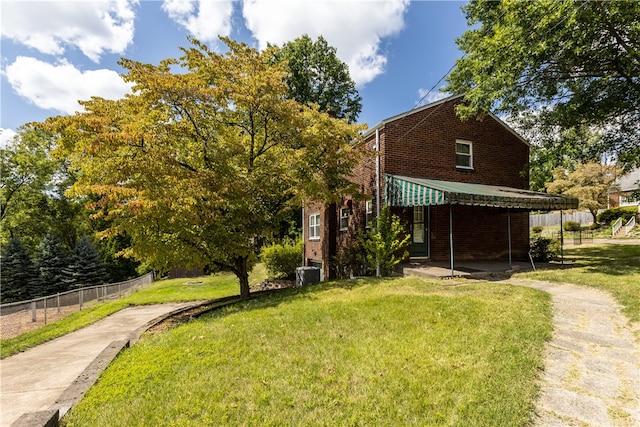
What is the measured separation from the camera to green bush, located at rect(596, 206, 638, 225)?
97.7 feet

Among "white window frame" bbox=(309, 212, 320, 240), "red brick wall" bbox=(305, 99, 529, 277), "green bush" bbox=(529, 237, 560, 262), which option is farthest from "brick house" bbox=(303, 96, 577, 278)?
"white window frame" bbox=(309, 212, 320, 240)

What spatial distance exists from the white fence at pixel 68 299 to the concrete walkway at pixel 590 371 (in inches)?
608

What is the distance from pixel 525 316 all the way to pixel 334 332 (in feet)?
11.3

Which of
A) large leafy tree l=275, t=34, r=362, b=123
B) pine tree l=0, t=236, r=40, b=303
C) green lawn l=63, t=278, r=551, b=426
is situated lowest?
pine tree l=0, t=236, r=40, b=303

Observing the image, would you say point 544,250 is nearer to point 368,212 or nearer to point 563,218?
point 368,212

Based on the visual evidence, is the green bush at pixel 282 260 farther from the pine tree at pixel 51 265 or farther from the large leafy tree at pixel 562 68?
the pine tree at pixel 51 265

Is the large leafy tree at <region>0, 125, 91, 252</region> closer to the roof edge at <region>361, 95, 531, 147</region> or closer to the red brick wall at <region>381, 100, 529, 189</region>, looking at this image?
the roof edge at <region>361, 95, 531, 147</region>

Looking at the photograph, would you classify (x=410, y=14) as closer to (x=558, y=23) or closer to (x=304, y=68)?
(x=558, y=23)

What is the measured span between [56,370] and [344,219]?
11.8 m

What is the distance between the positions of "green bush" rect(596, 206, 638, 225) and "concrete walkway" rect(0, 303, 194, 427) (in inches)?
1535

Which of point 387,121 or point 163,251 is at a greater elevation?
point 387,121

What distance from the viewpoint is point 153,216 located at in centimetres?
821

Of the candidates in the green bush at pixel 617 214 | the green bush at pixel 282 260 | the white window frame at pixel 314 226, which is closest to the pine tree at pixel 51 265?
the green bush at pixel 282 260

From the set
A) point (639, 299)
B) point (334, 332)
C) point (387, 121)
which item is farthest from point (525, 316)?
point (387, 121)
